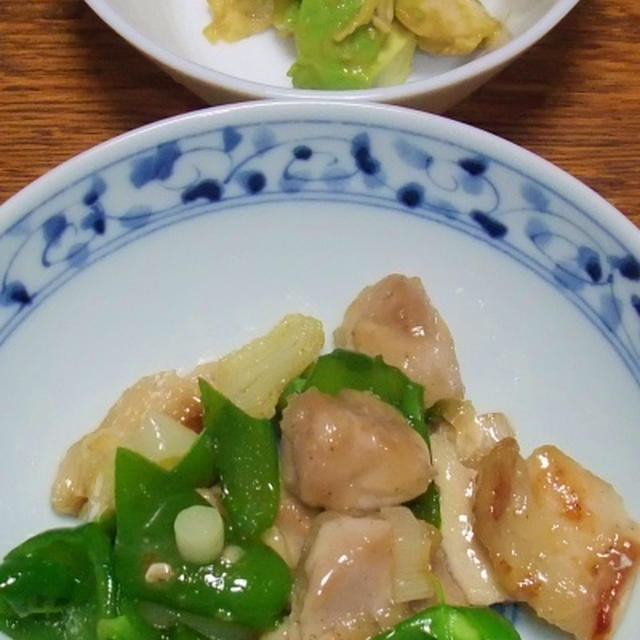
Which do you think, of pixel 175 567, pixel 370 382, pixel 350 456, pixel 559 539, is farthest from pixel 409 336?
pixel 175 567

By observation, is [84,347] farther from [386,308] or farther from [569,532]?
[569,532]

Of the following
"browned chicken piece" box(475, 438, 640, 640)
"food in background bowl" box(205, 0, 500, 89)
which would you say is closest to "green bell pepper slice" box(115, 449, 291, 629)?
"browned chicken piece" box(475, 438, 640, 640)

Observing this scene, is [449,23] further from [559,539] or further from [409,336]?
[559,539]

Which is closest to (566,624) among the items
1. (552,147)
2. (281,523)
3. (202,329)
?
(281,523)

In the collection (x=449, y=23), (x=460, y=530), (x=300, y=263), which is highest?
(x=449, y=23)

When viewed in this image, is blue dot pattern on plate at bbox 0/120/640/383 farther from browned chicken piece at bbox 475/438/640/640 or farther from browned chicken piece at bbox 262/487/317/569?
browned chicken piece at bbox 262/487/317/569
